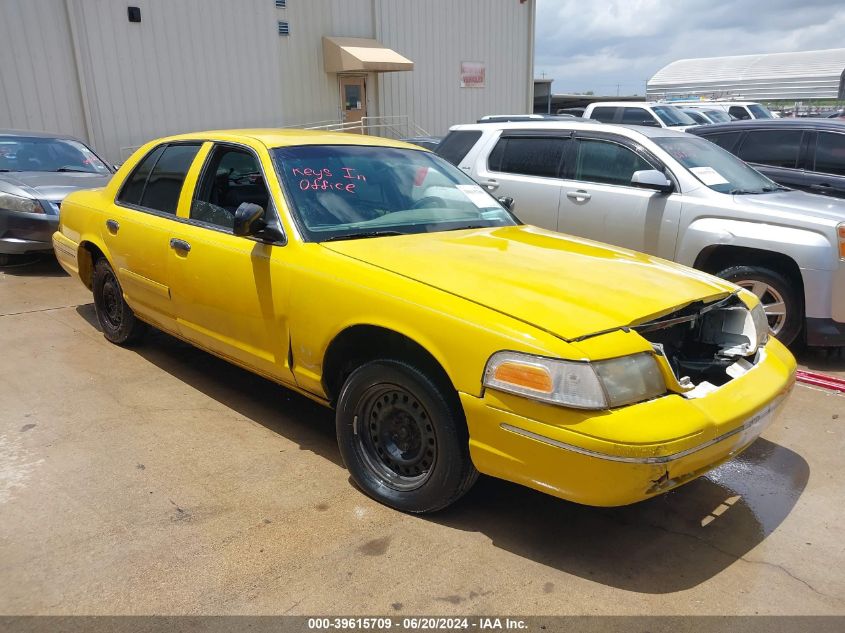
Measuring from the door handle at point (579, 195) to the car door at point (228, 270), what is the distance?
10.6 feet

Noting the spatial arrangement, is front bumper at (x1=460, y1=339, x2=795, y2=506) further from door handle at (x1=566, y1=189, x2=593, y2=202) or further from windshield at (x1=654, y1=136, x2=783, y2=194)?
door handle at (x1=566, y1=189, x2=593, y2=202)

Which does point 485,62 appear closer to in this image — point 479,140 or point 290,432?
point 479,140

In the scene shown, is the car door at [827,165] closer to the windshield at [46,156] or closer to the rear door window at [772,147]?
the rear door window at [772,147]

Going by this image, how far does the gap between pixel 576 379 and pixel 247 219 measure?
1.85 metres

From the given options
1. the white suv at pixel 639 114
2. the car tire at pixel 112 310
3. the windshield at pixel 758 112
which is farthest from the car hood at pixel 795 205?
the windshield at pixel 758 112

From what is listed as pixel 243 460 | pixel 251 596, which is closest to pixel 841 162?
pixel 243 460

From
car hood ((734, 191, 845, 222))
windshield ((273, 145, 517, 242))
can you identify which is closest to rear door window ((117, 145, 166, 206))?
windshield ((273, 145, 517, 242))

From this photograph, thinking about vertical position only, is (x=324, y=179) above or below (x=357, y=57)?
below

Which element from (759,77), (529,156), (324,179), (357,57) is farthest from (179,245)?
(759,77)

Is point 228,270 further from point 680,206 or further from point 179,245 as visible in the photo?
point 680,206

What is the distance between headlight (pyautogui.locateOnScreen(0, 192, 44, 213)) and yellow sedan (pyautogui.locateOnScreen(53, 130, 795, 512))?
353 cm

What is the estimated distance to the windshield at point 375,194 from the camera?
12.0 ft

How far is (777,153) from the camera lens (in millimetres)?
7852

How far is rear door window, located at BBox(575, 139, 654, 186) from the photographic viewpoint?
20.1 feet
